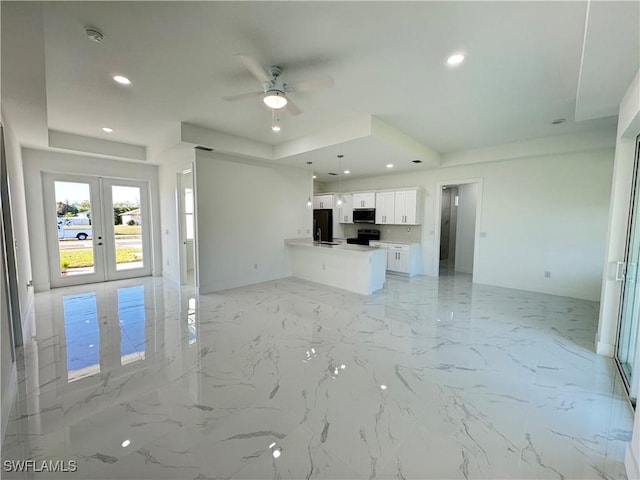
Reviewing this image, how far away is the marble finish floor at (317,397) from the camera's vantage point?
1.66 meters

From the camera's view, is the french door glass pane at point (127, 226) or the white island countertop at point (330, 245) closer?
the white island countertop at point (330, 245)

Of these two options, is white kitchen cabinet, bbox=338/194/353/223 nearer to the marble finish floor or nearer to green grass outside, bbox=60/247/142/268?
the marble finish floor

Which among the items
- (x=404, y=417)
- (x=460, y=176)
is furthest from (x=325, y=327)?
(x=460, y=176)

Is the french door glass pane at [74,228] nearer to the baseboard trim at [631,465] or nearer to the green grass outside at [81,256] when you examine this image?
the green grass outside at [81,256]

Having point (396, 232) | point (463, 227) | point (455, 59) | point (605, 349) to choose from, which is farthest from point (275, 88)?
point (463, 227)

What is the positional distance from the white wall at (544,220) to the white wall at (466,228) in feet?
4.79

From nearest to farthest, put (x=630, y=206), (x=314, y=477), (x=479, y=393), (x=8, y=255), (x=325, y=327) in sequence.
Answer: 1. (x=314, y=477)
2. (x=479, y=393)
3. (x=630, y=206)
4. (x=8, y=255)
5. (x=325, y=327)

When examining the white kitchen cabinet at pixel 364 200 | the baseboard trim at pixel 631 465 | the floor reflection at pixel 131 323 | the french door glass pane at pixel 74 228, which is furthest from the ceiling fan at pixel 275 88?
the french door glass pane at pixel 74 228

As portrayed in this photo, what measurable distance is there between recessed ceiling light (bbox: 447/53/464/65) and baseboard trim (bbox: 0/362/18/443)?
4545 millimetres

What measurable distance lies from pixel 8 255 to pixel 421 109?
553cm

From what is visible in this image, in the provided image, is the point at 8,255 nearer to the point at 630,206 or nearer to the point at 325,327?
the point at 325,327

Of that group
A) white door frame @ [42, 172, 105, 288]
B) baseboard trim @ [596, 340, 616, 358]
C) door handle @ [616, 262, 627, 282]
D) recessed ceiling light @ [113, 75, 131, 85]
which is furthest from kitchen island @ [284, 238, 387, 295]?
white door frame @ [42, 172, 105, 288]

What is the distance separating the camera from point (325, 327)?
11.9 feet

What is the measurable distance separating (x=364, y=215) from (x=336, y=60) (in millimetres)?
5279
